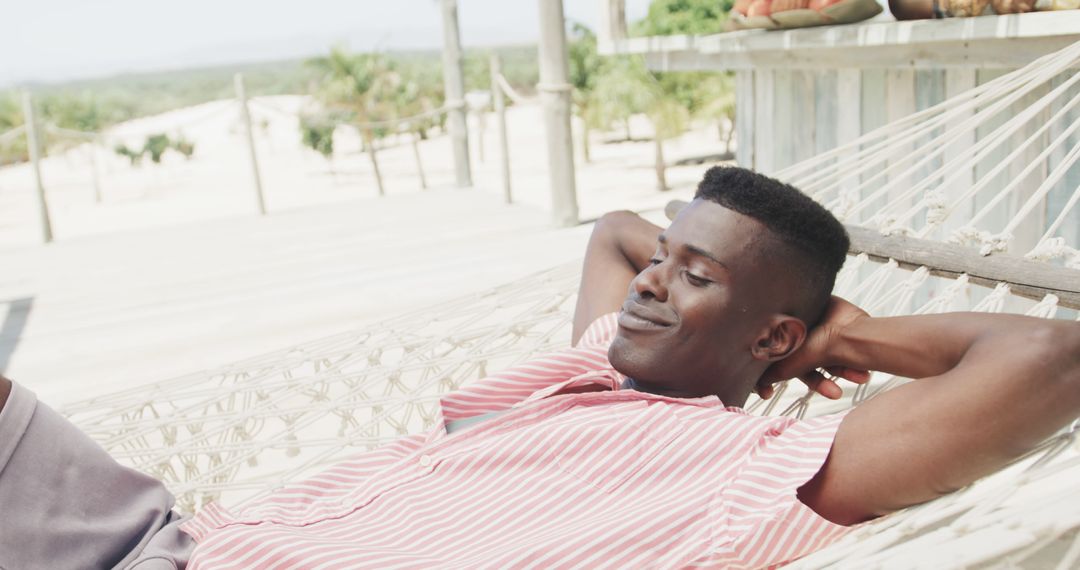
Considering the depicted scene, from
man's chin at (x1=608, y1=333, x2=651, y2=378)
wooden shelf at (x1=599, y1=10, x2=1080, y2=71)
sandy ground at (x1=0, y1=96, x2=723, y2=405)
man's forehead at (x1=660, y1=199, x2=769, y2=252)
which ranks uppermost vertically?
wooden shelf at (x1=599, y1=10, x2=1080, y2=71)

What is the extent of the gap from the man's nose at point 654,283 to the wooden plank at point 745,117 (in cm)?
299

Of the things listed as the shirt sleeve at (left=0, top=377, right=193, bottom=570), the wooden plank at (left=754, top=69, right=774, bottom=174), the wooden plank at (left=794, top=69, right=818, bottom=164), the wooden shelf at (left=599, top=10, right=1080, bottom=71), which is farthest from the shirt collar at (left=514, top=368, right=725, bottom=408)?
the wooden plank at (left=754, top=69, right=774, bottom=174)

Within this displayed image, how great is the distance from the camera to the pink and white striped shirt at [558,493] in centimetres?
93

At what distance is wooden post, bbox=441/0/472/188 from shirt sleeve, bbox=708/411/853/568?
587 centimetres

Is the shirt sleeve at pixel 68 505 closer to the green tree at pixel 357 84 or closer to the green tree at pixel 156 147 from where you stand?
the green tree at pixel 357 84

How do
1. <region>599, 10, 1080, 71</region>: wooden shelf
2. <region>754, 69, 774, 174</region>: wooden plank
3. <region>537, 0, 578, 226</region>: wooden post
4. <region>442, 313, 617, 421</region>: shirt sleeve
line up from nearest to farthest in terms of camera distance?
<region>442, 313, 617, 421</region>: shirt sleeve → <region>599, 10, 1080, 71</region>: wooden shelf → <region>754, 69, 774, 174</region>: wooden plank → <region>537, 0, 578, 226</region>: wooden post

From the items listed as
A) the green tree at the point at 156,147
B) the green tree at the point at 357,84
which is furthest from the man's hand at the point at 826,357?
the green tree at the point at 156,147

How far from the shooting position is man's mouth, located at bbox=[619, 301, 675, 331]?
1.11 metres

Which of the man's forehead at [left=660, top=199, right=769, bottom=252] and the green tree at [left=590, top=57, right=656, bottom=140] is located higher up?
the man's forehead at [left=660, top=199, right=769, bottom=252]

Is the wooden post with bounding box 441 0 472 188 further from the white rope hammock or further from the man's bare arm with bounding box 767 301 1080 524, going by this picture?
the man's bare arm with bounding box 767 301 1080 524

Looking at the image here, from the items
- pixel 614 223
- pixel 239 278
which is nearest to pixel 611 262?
pixel 614 223

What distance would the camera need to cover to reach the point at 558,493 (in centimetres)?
105

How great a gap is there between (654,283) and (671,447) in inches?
7.6

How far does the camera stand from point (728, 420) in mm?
1024
